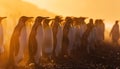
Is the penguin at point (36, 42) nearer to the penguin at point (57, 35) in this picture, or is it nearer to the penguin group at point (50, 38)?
the penguin group at point (50, 38)

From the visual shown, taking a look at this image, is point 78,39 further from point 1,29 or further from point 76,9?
point 76,9

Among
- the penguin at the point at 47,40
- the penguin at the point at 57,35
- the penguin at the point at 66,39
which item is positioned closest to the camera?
the penguin at the point at 47,40

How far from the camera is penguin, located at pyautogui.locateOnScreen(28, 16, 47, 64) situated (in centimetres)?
1334

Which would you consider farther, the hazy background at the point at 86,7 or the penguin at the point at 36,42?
the hazy background at the point at 86,7

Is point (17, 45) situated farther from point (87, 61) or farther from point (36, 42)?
point (87, 61)

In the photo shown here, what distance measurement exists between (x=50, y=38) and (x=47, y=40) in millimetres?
161

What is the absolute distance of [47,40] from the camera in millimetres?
14734

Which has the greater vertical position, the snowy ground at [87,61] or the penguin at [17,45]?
the penguin at [17,45]

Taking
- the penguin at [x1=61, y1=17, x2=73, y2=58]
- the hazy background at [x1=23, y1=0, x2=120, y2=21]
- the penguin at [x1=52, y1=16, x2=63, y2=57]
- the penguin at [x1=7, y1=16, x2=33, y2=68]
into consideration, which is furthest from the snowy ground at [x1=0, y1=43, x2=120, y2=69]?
the hazy background at [x1=23, y1=0, x2=120, y2=21]

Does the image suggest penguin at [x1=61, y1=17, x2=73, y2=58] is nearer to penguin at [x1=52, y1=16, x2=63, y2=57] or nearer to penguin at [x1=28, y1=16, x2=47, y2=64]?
penguin at [x1=52, y1=16, x2=63, y2=57]

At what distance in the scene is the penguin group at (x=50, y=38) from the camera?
1298 centimetres

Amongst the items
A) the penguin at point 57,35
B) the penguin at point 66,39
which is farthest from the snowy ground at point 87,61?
the penguin at point 57,35

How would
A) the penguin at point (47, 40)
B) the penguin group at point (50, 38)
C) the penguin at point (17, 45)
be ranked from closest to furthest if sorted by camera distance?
the penguin at point (17, 45)
the penguin group at point (50, 38)
the penguin at point (47, 40)

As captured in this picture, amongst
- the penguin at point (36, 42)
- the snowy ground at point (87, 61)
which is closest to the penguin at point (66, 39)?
the snowy ground at point (87, 61)
